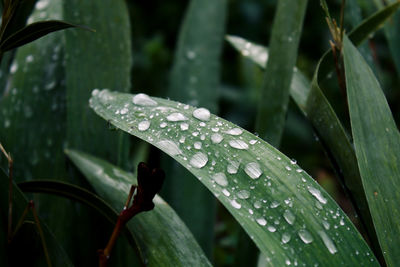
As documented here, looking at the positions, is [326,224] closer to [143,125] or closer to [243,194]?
[243,194]

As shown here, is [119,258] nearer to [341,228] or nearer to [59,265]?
[59,265]

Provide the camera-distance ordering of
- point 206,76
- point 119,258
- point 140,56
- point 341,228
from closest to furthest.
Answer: point 341,228
point 119,258
point 206,76
point 140,56

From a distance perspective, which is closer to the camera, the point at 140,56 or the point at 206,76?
the point at 206,76

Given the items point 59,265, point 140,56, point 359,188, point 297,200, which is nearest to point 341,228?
point 297,200

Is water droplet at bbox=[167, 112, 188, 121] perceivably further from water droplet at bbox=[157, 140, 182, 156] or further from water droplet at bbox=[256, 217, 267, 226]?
water droplet at bbox=[256, 217, 267, 226]

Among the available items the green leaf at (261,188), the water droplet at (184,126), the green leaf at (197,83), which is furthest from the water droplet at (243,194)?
the green leaf at (197,83)

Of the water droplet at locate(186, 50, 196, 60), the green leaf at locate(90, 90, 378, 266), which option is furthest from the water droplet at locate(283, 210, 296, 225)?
the water droplet at locate(186, 50, 196, 60)
